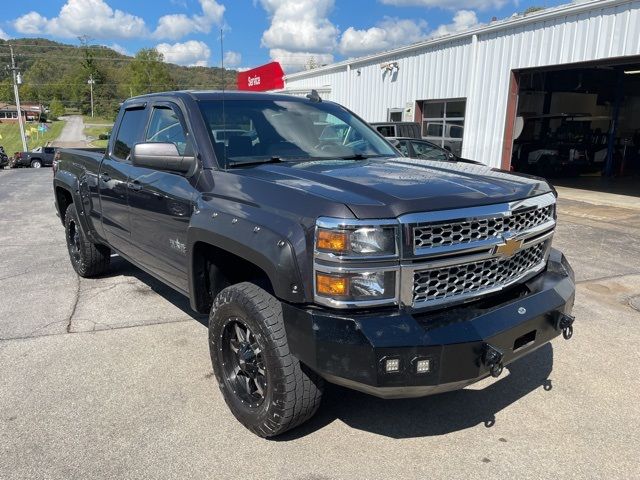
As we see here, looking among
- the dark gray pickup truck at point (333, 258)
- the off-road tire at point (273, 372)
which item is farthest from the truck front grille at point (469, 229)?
the off-road tire at point (273, 372)

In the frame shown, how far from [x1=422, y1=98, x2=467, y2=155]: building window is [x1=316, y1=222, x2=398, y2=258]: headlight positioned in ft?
45.7

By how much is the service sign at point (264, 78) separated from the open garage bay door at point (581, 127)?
10.0m

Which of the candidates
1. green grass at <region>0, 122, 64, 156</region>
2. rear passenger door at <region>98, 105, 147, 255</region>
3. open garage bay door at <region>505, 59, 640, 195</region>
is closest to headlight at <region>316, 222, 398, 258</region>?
rear passenger door at <region>98, 105, 147, 255</region>

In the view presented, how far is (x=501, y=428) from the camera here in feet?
10.00

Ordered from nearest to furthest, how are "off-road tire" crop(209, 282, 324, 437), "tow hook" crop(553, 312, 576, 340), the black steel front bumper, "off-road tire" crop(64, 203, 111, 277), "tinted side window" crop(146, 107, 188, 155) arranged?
the black steel front bumper → "off-road tire" crop(209, 282, 324, 437) → "tow hook" crop(553, 312, 576, 340) → "tinted side window" crop(146, 107, 188, 155) → "off-road tire" crop(64, 203, 111, 277)

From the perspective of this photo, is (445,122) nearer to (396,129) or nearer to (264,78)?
(396,129)

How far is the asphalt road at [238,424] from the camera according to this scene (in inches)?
107

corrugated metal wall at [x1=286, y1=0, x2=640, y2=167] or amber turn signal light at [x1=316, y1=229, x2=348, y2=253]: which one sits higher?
corrugated metal wall at [x1=286, y1=0, x2=640, y2=167]

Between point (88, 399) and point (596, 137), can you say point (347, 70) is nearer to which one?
point (596, 137)

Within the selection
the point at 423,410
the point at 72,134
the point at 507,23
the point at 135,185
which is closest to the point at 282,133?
the point at 135,185

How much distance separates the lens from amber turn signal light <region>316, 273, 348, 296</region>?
93.6 inches

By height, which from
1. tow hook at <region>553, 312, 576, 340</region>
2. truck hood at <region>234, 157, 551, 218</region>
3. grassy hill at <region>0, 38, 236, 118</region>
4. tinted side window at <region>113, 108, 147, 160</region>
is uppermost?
grassy hill at <region>0, 38, 236, 118</region>

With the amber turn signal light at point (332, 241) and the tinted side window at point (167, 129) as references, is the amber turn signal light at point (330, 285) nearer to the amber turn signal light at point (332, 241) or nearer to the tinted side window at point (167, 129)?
the amber turn signal light at point (332, 241)

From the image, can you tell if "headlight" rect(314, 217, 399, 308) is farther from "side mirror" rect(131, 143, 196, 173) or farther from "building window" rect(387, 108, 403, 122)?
"building window" rect(387, 108, 403, 122)
